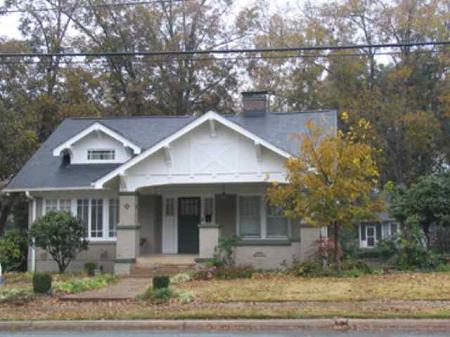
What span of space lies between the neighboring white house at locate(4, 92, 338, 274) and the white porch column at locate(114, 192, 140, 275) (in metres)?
0.03

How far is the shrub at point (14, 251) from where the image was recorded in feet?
83.5

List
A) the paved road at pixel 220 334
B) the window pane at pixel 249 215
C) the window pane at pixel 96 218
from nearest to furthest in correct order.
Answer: the paved road at pixel 220 334
the window pane at pixel 249 215
the window pane at pixel 96 218

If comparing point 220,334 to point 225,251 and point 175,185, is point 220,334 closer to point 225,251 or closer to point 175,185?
point 225,251

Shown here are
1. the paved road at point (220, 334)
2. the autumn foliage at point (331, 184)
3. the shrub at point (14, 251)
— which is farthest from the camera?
the shrub at point (14, 251)

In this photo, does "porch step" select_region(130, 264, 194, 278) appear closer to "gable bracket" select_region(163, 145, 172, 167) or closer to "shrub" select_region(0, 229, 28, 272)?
→ "gable bracket" select_region(163, 145, 172, 167)

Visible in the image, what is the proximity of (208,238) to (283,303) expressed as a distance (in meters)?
9.03

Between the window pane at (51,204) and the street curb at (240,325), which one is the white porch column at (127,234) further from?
the street curb at (240,325)

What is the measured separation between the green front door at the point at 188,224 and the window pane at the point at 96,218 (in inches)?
118

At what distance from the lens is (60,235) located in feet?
75.9

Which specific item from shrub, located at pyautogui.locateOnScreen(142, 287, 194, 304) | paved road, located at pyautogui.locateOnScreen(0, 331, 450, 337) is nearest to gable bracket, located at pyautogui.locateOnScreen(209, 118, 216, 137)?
shrub, located at pyautogui.locateOnScreen(142, 287, 194, 304)

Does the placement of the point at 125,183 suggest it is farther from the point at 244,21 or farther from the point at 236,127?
the point at 244,21

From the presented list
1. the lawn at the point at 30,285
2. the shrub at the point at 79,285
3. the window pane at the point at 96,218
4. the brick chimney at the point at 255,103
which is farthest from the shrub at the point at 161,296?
the brick chimney at the point at 255,103

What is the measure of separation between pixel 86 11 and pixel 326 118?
2494 cm

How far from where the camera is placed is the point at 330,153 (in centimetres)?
2027
